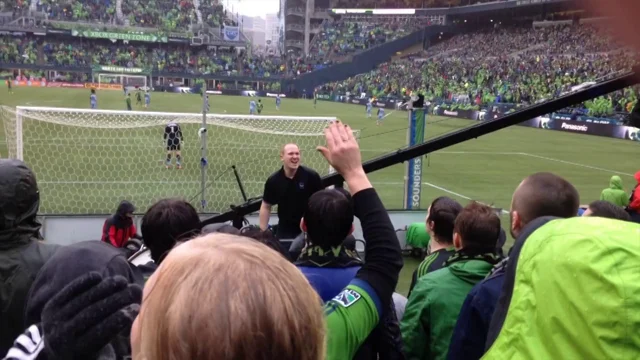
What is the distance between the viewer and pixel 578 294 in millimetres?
1115

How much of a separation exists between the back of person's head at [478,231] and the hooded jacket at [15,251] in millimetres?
2147

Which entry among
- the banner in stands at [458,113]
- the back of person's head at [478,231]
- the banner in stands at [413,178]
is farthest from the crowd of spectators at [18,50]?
the back of person's head at [478,231]

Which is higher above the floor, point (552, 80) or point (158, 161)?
point (552, 80)

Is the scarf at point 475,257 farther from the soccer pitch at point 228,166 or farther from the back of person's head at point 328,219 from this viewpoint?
the soccer pitch at point 228,166

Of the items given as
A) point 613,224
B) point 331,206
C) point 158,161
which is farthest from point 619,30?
point 158,161

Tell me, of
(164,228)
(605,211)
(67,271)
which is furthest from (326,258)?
(605,211)

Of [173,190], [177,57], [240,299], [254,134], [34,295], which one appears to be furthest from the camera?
[177,57]

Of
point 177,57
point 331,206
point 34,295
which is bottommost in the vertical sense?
point 34,295

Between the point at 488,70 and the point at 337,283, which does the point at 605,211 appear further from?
the point at 488,70

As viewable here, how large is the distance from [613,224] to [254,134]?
65.4ft

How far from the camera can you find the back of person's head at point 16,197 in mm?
2537

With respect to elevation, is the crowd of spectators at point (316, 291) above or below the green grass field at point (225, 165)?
above

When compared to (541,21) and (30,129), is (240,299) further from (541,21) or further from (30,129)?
(541,21)

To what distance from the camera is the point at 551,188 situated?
2838 millimetres
